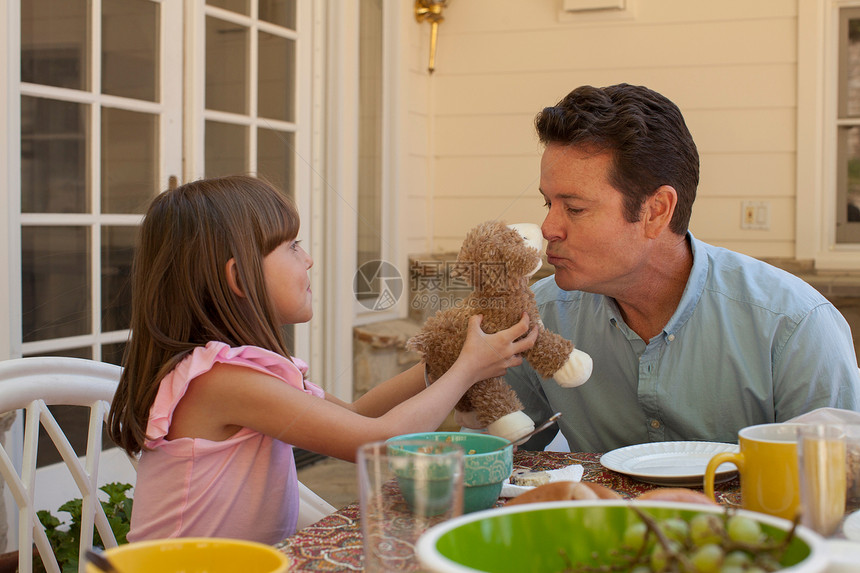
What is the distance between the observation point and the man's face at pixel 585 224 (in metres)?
1.44

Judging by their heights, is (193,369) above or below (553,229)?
below

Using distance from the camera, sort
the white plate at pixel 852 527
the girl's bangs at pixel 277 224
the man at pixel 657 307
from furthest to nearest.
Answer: the man at pixel 657 307, the girl's bangs at pixel 277 224, the white plate at pixel 852 527

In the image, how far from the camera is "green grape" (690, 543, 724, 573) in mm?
462

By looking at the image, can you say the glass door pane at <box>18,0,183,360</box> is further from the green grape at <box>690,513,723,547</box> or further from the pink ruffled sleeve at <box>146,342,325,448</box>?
the green grape at <box>690,513,723,547</box>

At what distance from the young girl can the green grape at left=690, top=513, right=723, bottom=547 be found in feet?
1.97

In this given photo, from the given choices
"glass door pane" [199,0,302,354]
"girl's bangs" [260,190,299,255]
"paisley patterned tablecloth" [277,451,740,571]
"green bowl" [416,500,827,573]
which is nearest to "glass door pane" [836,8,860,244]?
"glass door pane" [199,0,302,354]

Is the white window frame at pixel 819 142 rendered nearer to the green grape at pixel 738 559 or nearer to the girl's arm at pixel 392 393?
the girl's arm at pixel 392 393

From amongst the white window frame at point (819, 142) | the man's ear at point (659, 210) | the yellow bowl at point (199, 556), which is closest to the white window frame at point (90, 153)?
the man's ear at point (659, 210)

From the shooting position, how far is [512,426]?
45.4 inches

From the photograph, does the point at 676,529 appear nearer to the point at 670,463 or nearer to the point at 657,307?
the point at 670,463

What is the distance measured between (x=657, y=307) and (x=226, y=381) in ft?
2.68

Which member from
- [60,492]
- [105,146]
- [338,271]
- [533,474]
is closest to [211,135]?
[105,146]

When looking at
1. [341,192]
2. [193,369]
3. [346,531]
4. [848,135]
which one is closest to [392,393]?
[193,369]

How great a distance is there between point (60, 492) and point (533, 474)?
5.60 ft
